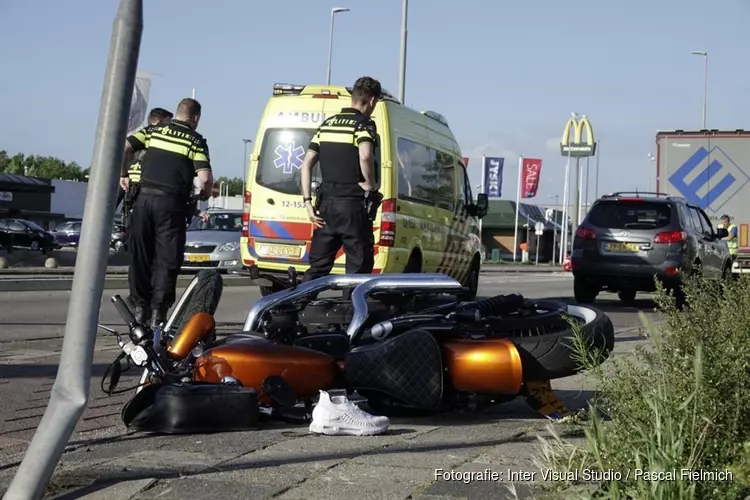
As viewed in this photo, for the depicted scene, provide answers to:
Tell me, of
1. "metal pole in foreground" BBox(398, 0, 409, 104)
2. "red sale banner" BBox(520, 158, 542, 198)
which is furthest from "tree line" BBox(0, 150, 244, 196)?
"metal pole in foreground" BBox(398, 0, 409, 104)

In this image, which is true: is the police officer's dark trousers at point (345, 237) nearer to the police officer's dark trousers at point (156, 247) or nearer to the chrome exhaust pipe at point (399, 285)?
the police officer's dark trousers at point (156, 247)

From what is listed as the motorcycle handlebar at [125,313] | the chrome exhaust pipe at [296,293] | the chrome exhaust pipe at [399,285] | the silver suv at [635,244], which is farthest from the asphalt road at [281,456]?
the silver suv at [635,244]

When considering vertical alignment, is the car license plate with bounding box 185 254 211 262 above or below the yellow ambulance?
below

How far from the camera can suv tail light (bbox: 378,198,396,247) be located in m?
13.5

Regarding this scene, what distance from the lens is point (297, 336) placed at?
253 inches

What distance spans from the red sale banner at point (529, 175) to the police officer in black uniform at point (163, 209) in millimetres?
61824

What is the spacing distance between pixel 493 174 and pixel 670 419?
205 ft

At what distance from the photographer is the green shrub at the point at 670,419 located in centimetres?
→ 352

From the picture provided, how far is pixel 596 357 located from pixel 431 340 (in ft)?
4.13

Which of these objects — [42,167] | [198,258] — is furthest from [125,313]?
[42,167]

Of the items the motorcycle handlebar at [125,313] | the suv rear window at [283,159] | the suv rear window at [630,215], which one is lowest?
the motorcycle handlebar at [125,313]

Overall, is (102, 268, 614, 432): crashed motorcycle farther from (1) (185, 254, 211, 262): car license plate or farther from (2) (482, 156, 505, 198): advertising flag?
(2) (482, 156, 505, 198): advertising flag

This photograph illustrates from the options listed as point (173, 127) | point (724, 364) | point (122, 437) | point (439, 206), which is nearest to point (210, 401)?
point (122, 437)

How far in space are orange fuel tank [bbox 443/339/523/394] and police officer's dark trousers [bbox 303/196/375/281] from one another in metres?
2.85
